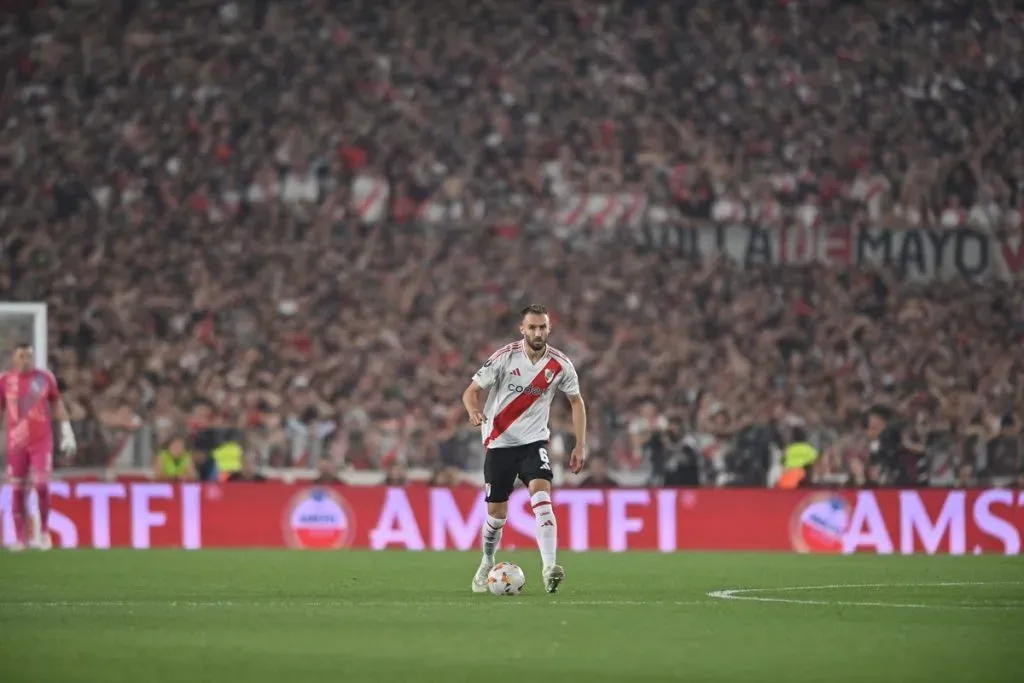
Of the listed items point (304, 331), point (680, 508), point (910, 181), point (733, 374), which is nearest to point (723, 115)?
point (910, 181)

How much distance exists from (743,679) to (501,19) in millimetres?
23631

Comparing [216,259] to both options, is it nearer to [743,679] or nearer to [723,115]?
[723,115]

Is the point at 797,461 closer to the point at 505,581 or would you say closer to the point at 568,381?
the point at 568,381

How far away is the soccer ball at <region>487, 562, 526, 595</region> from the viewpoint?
13633mm

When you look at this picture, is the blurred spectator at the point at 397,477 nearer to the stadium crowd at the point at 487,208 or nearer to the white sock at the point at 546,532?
the stadium crowd at the point at 487,208

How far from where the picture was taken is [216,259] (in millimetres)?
28281

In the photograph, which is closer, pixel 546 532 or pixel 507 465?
pixel 546 532

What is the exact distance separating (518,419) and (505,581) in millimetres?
1252

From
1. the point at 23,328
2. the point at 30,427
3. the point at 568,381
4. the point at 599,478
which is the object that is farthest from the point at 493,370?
the point at 23,328

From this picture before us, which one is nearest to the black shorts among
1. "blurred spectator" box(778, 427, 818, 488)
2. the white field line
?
the white field line

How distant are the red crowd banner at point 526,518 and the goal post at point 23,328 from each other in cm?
165

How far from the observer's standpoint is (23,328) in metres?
21.9

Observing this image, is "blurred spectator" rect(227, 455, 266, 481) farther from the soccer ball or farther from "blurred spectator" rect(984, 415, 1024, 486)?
the soccer ball

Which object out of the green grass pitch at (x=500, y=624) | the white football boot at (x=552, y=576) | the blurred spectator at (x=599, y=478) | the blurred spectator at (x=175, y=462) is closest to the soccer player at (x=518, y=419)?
the white football boot at (x=552, y=576)
